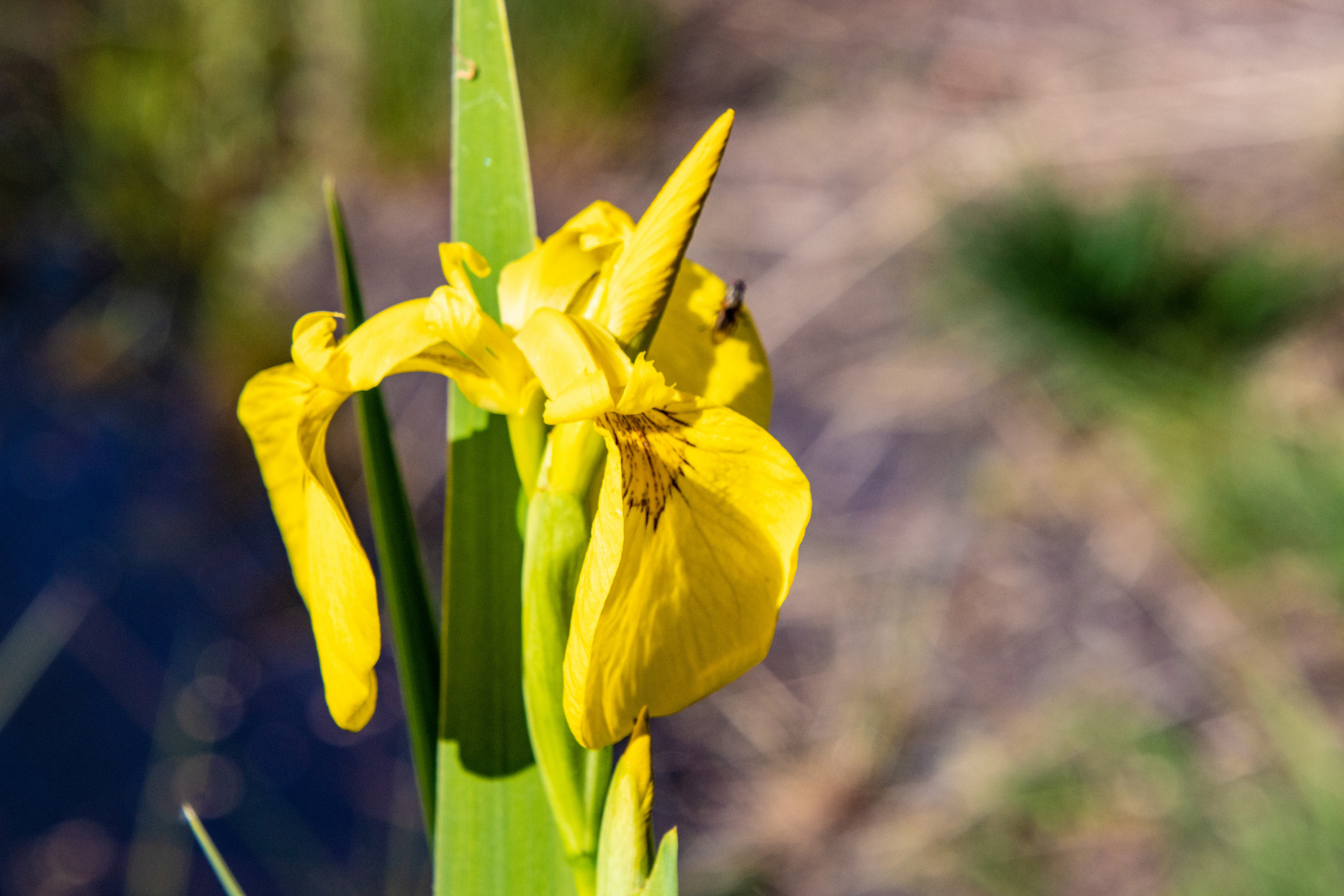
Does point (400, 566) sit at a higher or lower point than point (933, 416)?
higher

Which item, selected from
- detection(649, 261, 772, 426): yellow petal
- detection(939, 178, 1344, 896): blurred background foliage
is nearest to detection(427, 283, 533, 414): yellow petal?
detection(649, 261, 772, 426): yellow petal

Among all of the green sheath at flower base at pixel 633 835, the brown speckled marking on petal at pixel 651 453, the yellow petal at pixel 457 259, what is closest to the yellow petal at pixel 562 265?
the yellow petal at pixel 457 259

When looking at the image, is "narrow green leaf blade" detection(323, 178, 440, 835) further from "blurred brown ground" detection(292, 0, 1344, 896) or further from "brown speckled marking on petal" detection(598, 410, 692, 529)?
"blurred brown ground" detection(292, 0, 1344, 896)

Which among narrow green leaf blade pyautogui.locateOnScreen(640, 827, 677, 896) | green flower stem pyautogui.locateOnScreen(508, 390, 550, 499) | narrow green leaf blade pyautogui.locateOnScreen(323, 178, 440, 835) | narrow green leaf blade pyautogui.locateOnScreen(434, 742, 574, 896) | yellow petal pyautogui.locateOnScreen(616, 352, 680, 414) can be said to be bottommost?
narrow green leaf blade pyautogui.locateOnScreen(434, 742, 574, 896)

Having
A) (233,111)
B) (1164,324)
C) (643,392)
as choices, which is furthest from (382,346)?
(233,111)

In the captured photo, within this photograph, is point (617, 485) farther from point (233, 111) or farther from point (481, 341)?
point (233, 111)

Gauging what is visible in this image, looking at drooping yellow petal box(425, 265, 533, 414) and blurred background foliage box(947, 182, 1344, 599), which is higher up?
drooping yellow petal box(425, 265, 533, 414)

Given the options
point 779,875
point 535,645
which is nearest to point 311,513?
point 535,645
